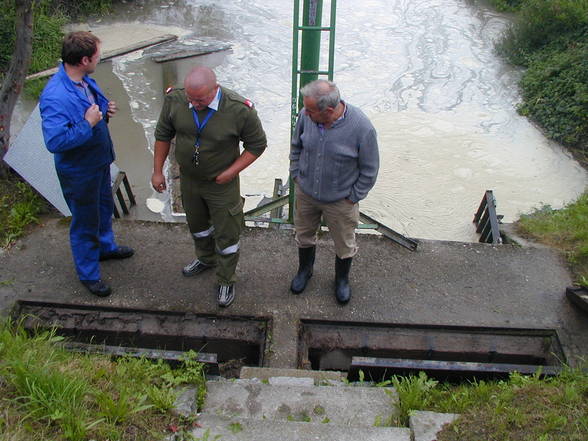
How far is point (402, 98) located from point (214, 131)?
6.90 m

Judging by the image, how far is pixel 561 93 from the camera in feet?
29.7

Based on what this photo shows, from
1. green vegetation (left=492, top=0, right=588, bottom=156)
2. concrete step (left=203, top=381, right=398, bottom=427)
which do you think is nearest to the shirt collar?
concrete step (left=203, top=381, right=398, bottom=427)

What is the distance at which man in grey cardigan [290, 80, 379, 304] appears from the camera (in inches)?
122

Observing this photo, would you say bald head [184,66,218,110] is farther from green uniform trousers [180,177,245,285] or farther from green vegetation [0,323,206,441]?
green vegetation [0,323,206,441]

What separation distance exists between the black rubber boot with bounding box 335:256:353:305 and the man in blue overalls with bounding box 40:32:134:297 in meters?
1.86

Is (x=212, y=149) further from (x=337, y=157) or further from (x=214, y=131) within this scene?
(x=337, y=157)

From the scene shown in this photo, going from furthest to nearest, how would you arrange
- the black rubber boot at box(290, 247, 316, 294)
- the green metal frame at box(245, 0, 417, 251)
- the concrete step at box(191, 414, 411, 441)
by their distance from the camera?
the black rubber boot at box(290, 247, 316, 294), the green metal frame at box(245, 0, 417, 251), the concrete step at box(191, 414, 411, 441)

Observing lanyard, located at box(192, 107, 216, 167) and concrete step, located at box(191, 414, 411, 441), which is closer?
concrete step, located at box(191, 414, 411, 441)

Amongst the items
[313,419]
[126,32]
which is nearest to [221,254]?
[313,419]

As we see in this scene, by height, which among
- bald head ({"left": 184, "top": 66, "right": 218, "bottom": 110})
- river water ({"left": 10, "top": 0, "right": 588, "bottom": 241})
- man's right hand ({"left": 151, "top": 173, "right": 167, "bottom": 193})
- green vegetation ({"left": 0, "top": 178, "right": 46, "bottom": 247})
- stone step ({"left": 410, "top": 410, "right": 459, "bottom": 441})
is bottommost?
river water ({"left": 10, "top": 0, "right": 588, "bottom": 241})

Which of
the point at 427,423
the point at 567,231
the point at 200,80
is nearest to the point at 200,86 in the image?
the point at 200,80

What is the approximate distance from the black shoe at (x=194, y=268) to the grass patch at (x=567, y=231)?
321 centimetres

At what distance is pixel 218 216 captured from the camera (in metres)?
3.65

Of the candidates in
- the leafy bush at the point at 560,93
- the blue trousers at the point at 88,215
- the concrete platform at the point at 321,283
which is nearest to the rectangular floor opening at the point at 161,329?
the concrete platform at the point at 321,283
